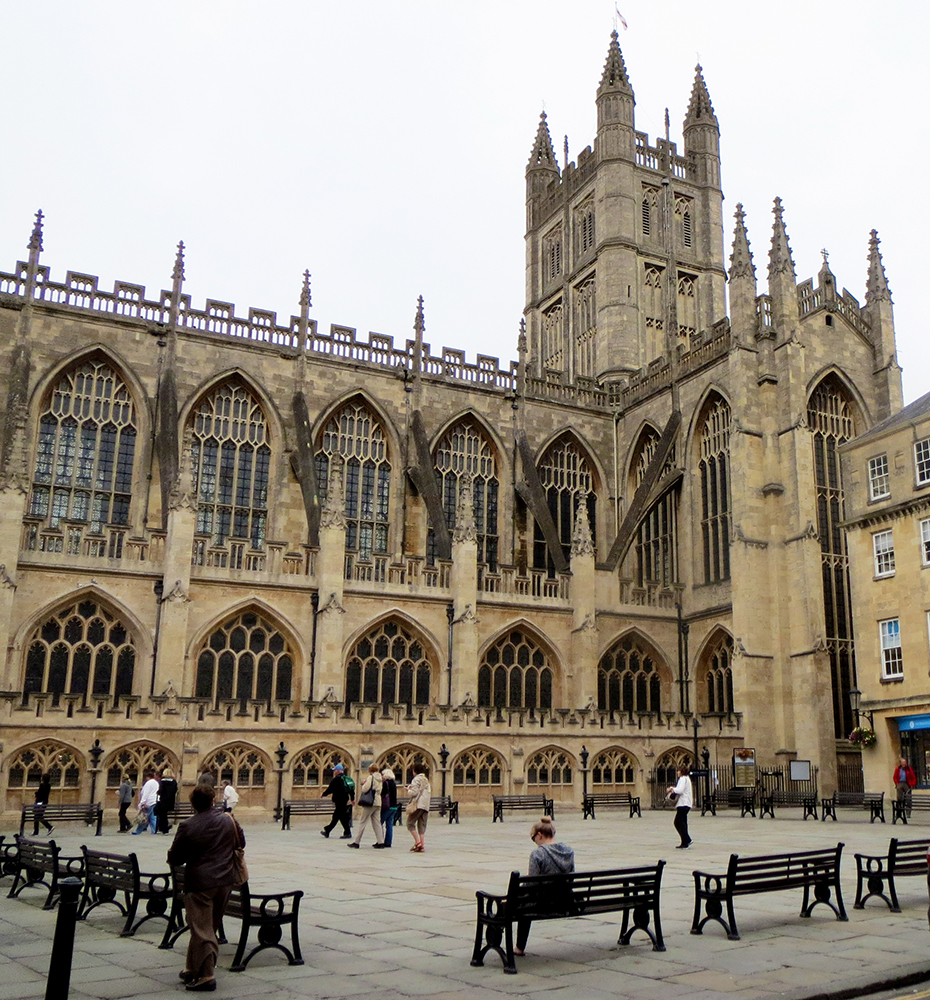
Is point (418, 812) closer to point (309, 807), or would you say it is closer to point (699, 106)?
point (309, 807)

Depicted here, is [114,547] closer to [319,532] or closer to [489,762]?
[319,532]

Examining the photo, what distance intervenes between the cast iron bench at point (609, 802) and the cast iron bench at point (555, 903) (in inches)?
698

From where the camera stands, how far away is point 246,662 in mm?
30859

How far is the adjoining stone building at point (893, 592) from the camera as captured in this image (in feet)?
87.9

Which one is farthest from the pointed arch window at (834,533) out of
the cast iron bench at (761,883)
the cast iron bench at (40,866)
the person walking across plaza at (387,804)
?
the cast iron bench at (40,866)

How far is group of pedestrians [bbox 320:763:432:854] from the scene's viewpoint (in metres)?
17.5

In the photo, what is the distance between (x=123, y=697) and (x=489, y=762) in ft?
31.8

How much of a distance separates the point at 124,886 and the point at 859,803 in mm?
23408

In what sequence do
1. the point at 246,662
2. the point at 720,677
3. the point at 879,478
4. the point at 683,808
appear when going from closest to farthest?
the point at 683,808 → the point at 879,478 → the point at 246,662 → the point at 720,677

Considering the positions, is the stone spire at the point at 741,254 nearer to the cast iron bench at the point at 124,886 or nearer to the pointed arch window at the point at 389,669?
the pointed arch window at the point at 389,669

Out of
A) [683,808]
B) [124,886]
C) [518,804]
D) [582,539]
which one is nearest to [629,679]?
A: [582,539]

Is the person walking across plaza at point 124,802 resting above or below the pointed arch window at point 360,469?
below

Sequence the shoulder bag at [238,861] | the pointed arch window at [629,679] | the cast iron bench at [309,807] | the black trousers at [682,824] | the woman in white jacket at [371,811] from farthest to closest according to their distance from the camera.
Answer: the pointed arch window at [629,679], the cast iron bench at [309,807], the woman in white jacket at [371,811], the black trousers at [682,824], the shoulder bag at [238,861]

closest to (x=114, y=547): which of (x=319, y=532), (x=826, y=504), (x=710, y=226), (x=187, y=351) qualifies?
(x=319, y=532)
